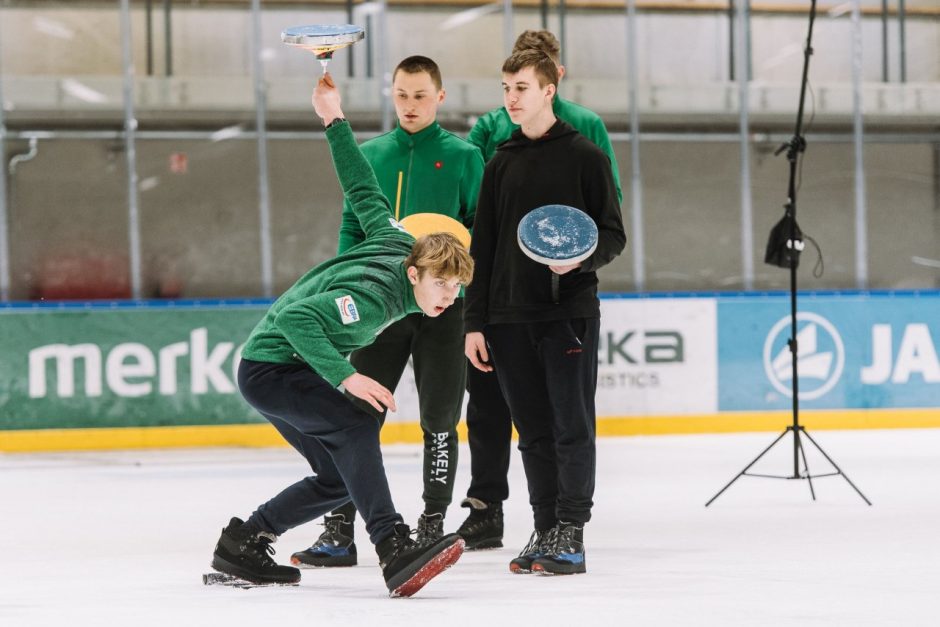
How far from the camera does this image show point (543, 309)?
433 centimetres

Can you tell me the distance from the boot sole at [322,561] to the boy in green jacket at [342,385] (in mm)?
457

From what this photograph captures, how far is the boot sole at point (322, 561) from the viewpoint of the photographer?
4535mm

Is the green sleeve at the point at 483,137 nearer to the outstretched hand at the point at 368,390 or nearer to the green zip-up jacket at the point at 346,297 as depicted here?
the green zip-up jacket at the point at 346,297

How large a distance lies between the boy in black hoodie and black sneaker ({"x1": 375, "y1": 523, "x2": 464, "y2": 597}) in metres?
0.57

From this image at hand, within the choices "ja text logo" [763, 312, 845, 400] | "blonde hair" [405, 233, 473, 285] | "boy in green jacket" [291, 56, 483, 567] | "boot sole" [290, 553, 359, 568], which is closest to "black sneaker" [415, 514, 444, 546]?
"boy in green jacket" [291, 56, 483, 567]

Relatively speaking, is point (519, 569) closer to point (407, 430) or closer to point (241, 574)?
point (241, 574)

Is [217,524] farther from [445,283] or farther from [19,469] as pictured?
[19,469]

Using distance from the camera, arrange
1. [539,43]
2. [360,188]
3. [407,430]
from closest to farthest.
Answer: [360,188] → [539,43] → [407,430]

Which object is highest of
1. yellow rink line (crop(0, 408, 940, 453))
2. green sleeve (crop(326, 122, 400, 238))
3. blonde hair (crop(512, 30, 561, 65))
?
blonde hair (crop(512, 30, 561, 65))

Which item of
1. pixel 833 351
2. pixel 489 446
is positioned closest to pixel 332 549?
pixel 489 446

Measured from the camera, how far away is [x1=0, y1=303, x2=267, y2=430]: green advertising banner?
367 inches

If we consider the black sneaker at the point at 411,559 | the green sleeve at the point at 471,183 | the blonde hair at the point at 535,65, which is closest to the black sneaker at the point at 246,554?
the black sneaker at the point at 411,559

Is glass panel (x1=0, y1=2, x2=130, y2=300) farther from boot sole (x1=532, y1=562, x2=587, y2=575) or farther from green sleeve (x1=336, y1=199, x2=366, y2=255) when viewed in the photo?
boot sole (x1=532, y1=562, x2=587, y2=575)

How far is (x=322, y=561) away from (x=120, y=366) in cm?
525
